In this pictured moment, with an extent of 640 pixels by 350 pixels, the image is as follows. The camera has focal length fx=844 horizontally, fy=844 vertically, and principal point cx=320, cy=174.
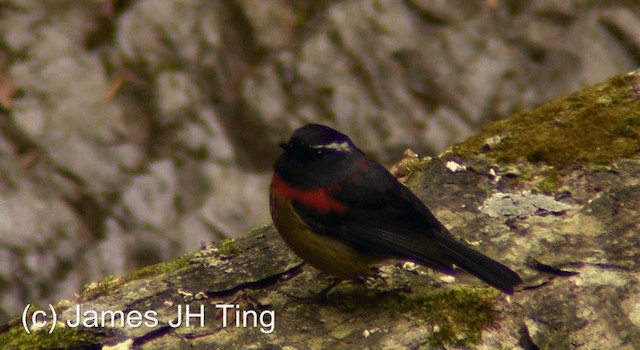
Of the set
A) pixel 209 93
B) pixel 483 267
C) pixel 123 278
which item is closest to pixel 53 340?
pixel 123 278

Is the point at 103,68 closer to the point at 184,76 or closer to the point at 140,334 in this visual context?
the point at 184,76

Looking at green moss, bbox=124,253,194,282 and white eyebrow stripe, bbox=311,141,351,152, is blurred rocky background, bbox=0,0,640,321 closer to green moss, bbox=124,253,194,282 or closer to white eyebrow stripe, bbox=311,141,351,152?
green moss, bbox=124,253,194,282

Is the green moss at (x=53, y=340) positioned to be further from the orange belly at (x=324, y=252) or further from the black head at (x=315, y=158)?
the black head at (x=315, y=158)

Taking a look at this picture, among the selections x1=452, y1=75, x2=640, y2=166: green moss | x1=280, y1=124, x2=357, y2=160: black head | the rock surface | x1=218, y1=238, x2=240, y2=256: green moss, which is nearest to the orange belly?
the rock surface

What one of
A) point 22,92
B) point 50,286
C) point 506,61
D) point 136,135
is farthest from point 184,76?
point 506,61

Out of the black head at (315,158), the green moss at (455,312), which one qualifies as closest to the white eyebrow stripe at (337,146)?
the black head at (315,158)

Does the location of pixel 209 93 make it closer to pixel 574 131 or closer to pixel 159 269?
pixel 159 269

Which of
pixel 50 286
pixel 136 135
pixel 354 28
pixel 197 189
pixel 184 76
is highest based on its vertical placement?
pixel 354 28
